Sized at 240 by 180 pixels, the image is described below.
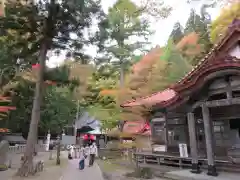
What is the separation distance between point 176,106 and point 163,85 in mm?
9244

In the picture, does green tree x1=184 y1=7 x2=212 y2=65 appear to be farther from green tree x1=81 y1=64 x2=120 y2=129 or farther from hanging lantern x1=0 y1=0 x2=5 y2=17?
hanging lantern x1=0 y1=0 x2=5 y2=17

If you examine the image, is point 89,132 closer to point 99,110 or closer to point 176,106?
point 99,110

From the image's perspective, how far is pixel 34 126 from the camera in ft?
42.1

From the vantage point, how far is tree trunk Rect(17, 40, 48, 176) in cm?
1179

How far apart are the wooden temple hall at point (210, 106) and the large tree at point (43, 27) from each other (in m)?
5.49

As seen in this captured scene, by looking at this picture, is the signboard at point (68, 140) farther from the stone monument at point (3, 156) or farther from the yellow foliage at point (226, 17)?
the yellow foliage at point (226, 17)

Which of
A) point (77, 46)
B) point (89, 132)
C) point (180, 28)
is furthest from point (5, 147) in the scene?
point (180, 28)

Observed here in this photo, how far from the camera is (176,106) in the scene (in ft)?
36.8

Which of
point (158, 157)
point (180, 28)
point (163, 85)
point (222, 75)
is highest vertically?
point (180, 28)

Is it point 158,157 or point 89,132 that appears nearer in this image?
point 158,157

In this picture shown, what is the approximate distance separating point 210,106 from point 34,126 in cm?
921

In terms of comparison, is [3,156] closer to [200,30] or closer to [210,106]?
[210,106]

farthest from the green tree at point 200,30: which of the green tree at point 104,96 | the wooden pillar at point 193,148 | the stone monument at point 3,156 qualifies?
the stone monument at point 3,156

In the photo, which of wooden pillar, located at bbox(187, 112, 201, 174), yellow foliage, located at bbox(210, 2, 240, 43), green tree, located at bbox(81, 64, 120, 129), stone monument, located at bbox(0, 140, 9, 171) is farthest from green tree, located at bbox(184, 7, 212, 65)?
stone monument, located at bbox(0, 140, 9, 171)
